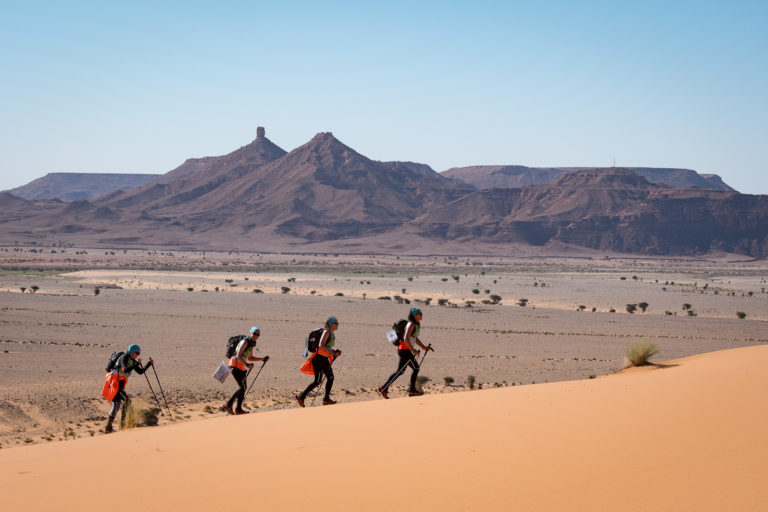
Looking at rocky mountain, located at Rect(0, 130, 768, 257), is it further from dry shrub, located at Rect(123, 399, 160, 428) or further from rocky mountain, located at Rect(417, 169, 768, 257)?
dry shrub, located at Rect(123, 399, 160, 428)

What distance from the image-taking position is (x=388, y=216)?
166500 millimetres

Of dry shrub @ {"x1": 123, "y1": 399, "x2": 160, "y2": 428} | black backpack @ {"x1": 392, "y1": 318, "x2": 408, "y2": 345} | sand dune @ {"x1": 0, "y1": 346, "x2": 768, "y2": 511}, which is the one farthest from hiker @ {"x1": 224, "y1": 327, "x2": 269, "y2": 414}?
black backpack @ {"x1": 392, "y1": 318, "x2": 408, "y2": 345}

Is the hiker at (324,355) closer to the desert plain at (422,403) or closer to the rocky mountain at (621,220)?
the desert plain at (422,403)

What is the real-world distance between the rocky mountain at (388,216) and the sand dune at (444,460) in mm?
132719

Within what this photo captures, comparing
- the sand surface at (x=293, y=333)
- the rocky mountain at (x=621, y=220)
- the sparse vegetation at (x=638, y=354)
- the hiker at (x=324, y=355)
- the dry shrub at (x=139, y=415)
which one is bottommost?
the sand surface at (x=293, y=333)

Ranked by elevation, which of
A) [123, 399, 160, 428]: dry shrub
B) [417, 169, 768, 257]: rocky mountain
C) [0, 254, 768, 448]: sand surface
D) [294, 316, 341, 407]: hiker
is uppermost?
[417, 169, 768, 257]: rocky mountain

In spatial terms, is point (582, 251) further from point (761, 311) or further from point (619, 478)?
point (619, 478)

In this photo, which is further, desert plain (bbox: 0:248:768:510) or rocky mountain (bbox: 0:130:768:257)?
rocky mountain (bbox: 0:130:768:257)

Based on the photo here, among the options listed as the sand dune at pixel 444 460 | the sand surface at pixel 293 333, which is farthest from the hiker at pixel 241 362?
the sand surface at pixel 293 333

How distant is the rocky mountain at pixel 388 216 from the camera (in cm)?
14812

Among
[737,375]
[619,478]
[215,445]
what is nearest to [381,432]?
[215,445]

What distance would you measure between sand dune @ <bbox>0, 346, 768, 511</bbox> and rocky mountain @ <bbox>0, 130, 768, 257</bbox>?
435 feet

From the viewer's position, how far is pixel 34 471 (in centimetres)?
737

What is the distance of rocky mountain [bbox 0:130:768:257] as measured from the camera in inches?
5832
